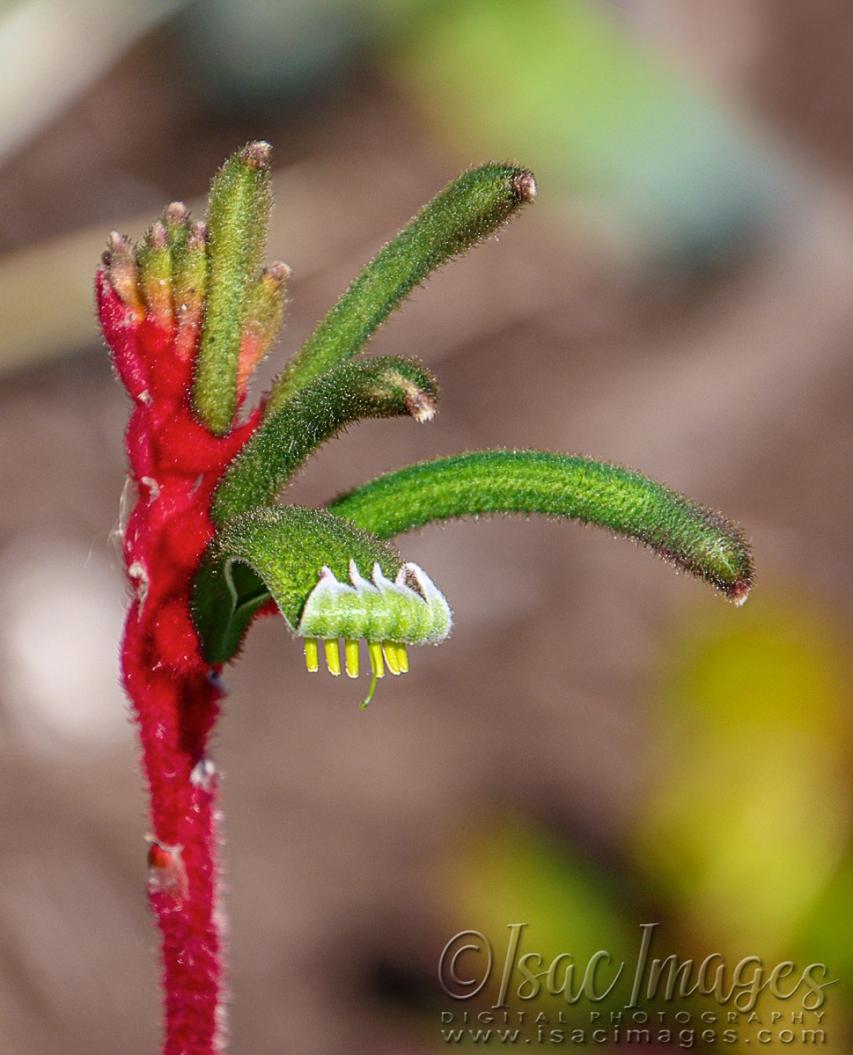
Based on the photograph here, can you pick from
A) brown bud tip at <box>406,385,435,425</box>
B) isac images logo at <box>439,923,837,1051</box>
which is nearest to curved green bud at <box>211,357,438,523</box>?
brown bud tip at <box>406,385,435,425</box>

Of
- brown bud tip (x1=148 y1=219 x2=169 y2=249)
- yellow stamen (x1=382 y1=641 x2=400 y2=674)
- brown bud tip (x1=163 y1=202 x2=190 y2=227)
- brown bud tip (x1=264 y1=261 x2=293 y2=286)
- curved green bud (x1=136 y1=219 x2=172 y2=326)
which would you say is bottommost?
yellow stamen (x1=382 y1=641 x2=400 y2=674)

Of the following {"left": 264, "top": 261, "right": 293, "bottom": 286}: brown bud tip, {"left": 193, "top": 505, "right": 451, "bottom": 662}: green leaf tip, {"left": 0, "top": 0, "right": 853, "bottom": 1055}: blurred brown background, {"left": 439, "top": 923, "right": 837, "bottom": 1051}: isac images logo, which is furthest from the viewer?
{"left": 0, "top": 0, "right": 853, "bottom": 1055}: blurred brown background

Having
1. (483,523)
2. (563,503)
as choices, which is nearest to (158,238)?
(563,503)

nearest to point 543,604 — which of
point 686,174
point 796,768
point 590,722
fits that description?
point 590,722

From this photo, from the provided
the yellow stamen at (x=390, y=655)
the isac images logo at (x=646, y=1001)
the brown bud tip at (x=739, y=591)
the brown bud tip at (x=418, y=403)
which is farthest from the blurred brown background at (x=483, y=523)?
the brown bud tip at (x=418, y=403)

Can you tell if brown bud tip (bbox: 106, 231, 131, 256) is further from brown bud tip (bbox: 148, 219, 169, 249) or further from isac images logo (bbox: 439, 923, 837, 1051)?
isac images logo (bbox: 439, 923, 837, 1051)

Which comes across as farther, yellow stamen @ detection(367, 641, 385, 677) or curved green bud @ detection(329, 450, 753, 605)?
curved green bud @ detection(329, 450, 753, 605)
